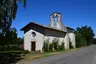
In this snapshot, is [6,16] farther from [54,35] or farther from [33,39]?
[54,35]

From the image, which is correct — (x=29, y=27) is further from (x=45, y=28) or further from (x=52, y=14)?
(x=52, y=14)

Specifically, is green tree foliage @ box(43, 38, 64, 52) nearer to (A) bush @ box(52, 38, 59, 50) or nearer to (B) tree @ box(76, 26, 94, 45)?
(A) bush @ box(52, 38, 59, 50)

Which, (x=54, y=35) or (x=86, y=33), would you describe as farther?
(x=86, y=33)

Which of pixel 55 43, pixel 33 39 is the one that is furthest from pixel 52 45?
pixel 33 39


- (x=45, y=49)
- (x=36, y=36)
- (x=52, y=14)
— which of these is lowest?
(x=45, y=49)

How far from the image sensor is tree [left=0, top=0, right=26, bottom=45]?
792 inches

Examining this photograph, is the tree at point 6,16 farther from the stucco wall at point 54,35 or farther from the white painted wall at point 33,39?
the stucco wall at point 54,35

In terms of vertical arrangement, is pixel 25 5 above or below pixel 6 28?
above

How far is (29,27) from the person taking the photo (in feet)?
138

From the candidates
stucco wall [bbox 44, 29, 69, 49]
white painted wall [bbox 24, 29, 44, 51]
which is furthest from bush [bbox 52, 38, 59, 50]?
white painted wall [bbox 24, 29, 44, 51]

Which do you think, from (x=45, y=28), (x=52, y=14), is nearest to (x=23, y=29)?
(x=45, y=28)

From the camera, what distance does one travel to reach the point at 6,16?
69.1 ft

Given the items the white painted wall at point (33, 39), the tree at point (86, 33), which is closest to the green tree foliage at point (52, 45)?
the white painted wall at point (33, 39)

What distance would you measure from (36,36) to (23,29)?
420cm
